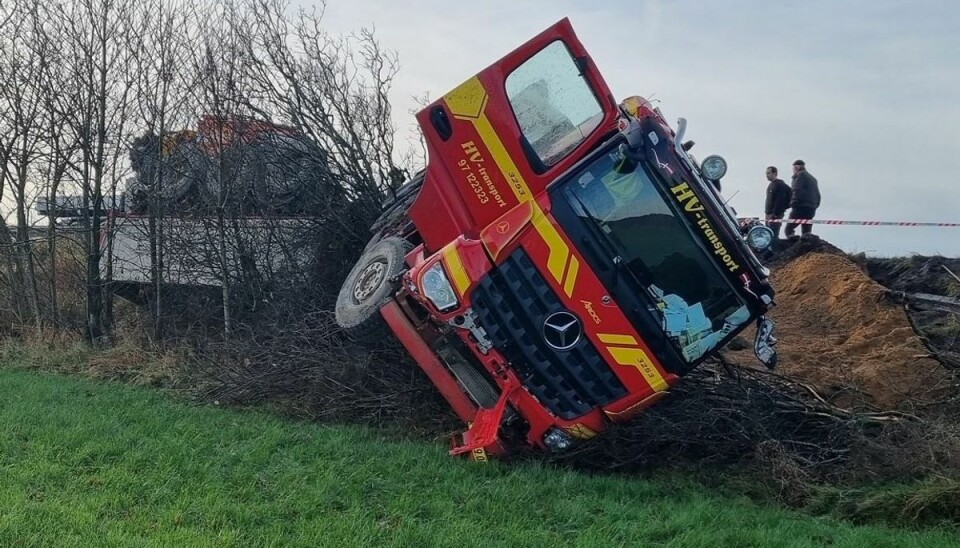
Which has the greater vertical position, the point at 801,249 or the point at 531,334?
the point at 801,249

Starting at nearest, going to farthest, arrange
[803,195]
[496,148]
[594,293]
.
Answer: [594,293] < [496,148] < [803,195]

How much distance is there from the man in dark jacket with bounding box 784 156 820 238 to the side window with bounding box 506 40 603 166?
7.08 m

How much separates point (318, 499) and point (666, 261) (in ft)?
8.74

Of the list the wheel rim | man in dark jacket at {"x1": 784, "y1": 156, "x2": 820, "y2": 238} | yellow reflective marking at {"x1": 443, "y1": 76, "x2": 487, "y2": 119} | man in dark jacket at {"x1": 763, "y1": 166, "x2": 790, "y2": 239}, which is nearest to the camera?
yellow reflective marking at {"x1": 443, "y1": 76, "x2": 487, "y2": 119}

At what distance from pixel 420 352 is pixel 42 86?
7600 millimetres

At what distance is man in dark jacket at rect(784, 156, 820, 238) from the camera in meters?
12.0

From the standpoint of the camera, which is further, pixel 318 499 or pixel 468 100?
pixel 468 100

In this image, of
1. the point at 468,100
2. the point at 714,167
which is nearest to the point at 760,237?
the point at 714,167

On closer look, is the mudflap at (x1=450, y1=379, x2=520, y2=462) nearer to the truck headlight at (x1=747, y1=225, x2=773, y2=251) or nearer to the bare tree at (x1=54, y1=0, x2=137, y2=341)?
the truck headlight at (x1=747, y1=225, x2=773, y2=251)

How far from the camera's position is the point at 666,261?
5.43m

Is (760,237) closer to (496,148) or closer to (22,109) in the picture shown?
(496,148)

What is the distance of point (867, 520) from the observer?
496 cm

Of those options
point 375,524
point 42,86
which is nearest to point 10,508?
point 375,524

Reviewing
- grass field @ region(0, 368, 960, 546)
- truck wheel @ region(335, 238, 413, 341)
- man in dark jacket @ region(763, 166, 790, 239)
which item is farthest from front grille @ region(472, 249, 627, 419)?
Result: man in dark jacket @ region(763, 166, 790, 239)
